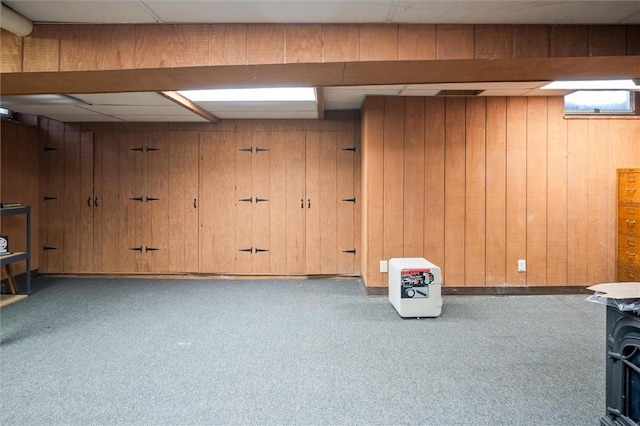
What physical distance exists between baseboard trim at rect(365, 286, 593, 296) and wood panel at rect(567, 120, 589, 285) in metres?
0.10

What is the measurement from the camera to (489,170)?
407cm

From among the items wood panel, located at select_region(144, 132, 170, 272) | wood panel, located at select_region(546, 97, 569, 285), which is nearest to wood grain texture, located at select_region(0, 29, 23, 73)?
wood panel, located at select_region(144, 132, 170, 272)

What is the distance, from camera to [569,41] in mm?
1974

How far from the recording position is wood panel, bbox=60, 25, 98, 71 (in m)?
2.03

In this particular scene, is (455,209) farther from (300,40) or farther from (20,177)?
(20,177)

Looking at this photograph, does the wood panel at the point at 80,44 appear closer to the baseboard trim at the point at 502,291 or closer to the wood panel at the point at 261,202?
the wood panel at the point at 261,202

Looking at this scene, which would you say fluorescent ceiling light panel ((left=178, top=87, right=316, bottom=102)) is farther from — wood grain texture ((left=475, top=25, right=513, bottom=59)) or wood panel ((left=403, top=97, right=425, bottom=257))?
wood grain texture ((left=475, top=25, right=513, bottom=59))

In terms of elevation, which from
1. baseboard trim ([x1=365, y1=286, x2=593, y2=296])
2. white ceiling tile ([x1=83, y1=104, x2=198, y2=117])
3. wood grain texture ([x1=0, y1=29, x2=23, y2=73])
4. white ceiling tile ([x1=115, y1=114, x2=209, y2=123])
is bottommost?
baseboard trim ([x1=365, y1=286, x2=593, y2=296])

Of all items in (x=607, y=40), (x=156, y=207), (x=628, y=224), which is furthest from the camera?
(x=156, y=207)

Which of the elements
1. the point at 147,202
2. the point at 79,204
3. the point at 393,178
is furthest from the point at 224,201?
the point at 393,178

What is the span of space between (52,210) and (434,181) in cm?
500

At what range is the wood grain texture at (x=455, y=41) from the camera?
198 centimetres

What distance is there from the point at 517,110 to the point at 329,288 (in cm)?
293

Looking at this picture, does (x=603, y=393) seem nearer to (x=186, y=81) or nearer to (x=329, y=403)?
(x=329, y=403)
